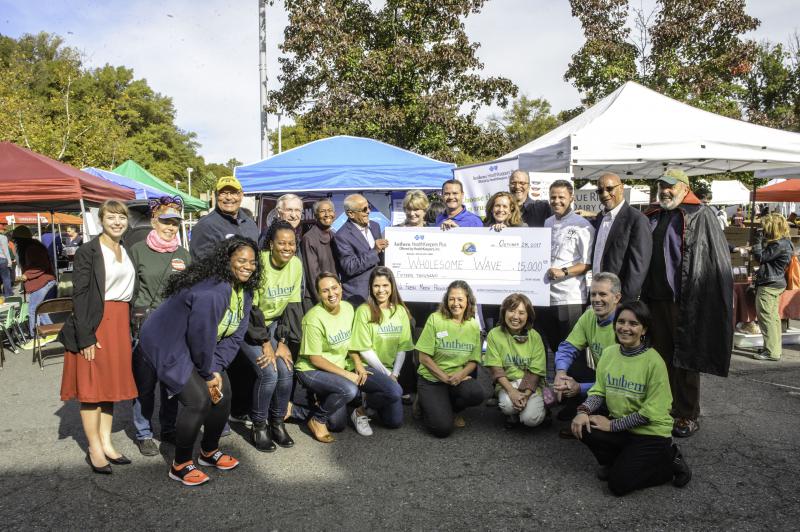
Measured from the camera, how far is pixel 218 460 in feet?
12.5

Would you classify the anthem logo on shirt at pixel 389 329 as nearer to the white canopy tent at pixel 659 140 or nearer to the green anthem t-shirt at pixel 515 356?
the green anthem t-shirt at pixel 515 356

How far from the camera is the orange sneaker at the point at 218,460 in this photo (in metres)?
3.80

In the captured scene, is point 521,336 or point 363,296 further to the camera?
point 363,296

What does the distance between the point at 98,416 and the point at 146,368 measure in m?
0.44

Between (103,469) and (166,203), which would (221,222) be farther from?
(103,469)

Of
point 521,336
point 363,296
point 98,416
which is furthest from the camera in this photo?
point 363,296

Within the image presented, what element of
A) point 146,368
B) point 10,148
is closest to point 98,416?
point 146,368

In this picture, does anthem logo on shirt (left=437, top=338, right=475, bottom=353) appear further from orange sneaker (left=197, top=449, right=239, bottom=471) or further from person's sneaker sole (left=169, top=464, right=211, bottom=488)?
person's sneaker sole (left=169, top=464, right=211, bottom=488)

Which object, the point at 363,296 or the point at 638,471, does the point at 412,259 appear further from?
the point at 638,471

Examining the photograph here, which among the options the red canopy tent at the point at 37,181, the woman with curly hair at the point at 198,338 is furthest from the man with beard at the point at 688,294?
the red canopy tent at the point at 37,181

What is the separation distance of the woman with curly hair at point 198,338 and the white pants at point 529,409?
217 cm

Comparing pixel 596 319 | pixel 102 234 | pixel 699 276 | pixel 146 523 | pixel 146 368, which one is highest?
pixel 102 234

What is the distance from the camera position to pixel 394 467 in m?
3.85

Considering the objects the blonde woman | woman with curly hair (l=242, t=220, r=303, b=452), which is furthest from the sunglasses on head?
the blonde woman
